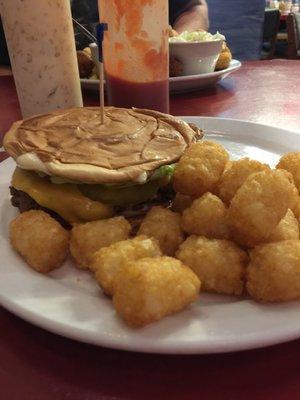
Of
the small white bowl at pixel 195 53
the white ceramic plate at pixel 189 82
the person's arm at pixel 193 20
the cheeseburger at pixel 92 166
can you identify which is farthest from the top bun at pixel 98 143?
the person's arm at pixel 193 20

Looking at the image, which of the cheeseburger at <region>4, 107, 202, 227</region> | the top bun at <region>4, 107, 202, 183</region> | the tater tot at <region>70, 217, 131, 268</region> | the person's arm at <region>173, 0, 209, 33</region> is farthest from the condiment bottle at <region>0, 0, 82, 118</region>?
the person's arm at <region>173, 0, 209, 33</region>

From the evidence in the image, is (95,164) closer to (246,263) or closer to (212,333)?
(246,263)

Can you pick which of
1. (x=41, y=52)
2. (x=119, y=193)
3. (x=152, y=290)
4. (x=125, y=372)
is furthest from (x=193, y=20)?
(x=125, y=372)

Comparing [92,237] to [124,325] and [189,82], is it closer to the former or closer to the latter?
[124,325]

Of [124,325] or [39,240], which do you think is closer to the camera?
[124,325]

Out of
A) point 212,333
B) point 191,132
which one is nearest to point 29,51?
point 191,132

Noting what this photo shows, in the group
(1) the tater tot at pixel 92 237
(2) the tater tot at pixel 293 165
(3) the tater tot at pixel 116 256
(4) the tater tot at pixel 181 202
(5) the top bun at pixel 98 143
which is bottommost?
(4) the tater tot at pixel 181 202

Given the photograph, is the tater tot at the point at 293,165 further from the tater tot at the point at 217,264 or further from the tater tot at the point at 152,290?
the tater tot at the point at 152,290
